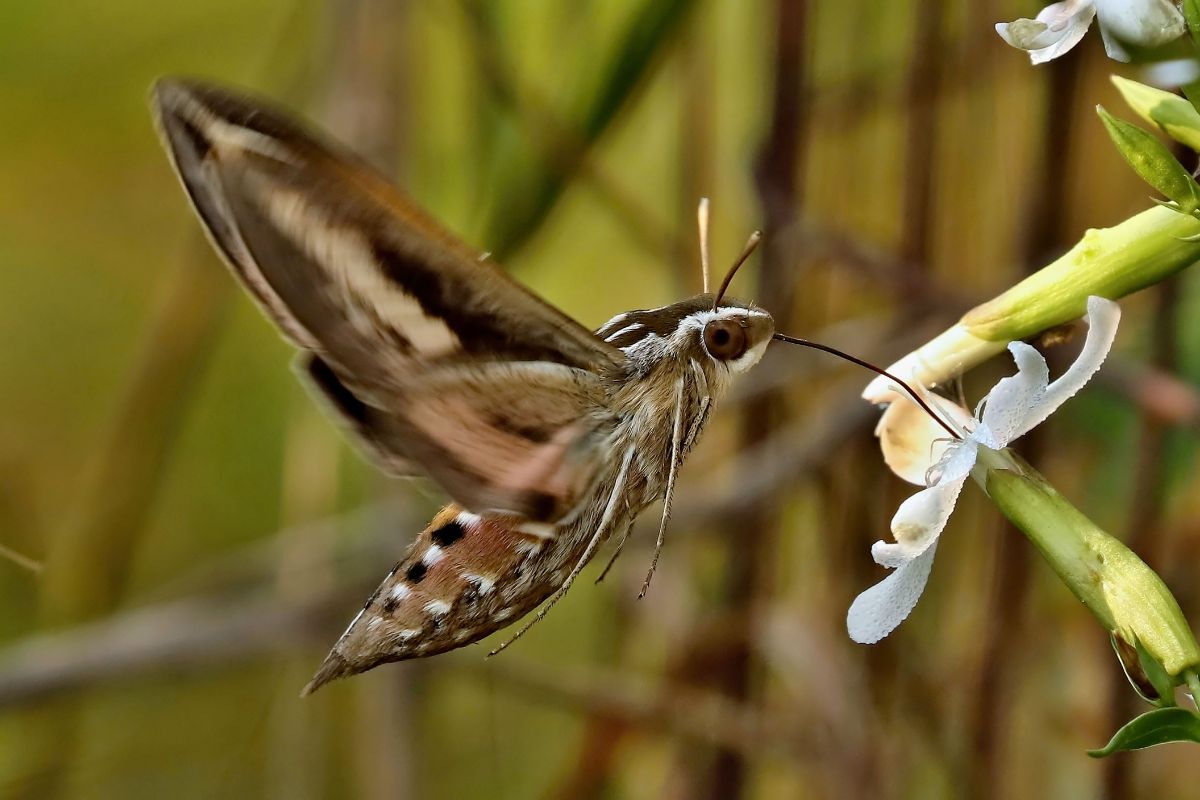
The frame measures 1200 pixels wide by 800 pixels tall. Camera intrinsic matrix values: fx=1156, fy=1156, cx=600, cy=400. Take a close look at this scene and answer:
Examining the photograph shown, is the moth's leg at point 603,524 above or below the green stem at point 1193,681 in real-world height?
above

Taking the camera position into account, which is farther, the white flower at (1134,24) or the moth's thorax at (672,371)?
the moth's thorax at (672,371)

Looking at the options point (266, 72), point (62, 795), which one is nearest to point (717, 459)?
point (266, 72)

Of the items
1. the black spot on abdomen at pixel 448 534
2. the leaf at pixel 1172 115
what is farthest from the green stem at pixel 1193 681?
the black spot on abdomen at pixel 448 534

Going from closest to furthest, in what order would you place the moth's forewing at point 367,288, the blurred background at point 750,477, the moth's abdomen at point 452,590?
the moth's forewing at point 367,288 → the moth's abdomen at point 452,590 → the blurred background at point 750,477

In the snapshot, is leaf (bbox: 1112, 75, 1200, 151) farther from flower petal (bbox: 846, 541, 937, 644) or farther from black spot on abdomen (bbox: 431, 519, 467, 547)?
black spot on abdomen (bbox: 431, 519, 467, 547)

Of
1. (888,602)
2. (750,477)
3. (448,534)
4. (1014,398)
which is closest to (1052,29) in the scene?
(1014,398)

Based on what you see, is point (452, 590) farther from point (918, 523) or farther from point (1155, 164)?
point (1155, 164)

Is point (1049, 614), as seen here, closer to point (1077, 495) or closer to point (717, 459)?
point (1077, 495)

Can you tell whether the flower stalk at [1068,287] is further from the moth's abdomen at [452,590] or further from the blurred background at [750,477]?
the blurred background at [750,477]
